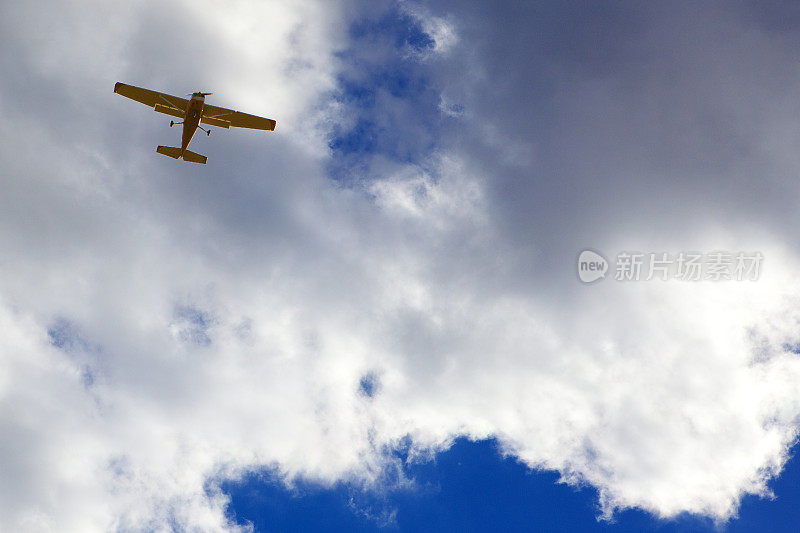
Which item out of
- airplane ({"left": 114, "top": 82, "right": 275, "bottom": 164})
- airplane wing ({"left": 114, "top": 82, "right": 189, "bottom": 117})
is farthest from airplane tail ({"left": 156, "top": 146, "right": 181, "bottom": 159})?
airplane wing ({"left": 114, "top": 82, "right": 189, "bottom": 117})

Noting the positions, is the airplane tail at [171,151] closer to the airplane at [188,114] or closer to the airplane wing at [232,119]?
the airplane at [188,114]

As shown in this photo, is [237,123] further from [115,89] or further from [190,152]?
[115,89]

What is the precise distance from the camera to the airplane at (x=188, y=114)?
443 feet

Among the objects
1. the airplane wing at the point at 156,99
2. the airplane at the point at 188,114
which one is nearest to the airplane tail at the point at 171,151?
the airplane at the point at 188,114

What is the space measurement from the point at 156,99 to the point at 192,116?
7544 millimetres

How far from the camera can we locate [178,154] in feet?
462

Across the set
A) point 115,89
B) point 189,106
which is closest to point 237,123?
point 189,106

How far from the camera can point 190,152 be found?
142125 mm

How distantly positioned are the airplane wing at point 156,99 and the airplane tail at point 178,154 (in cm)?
671

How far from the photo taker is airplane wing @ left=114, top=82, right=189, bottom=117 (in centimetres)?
13475

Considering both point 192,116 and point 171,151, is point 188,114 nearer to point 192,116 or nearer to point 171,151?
point 192,116

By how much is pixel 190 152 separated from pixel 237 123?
11.0m

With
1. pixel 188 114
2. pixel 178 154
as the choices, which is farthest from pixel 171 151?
pixel 188 114

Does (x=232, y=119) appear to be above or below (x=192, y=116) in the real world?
above
